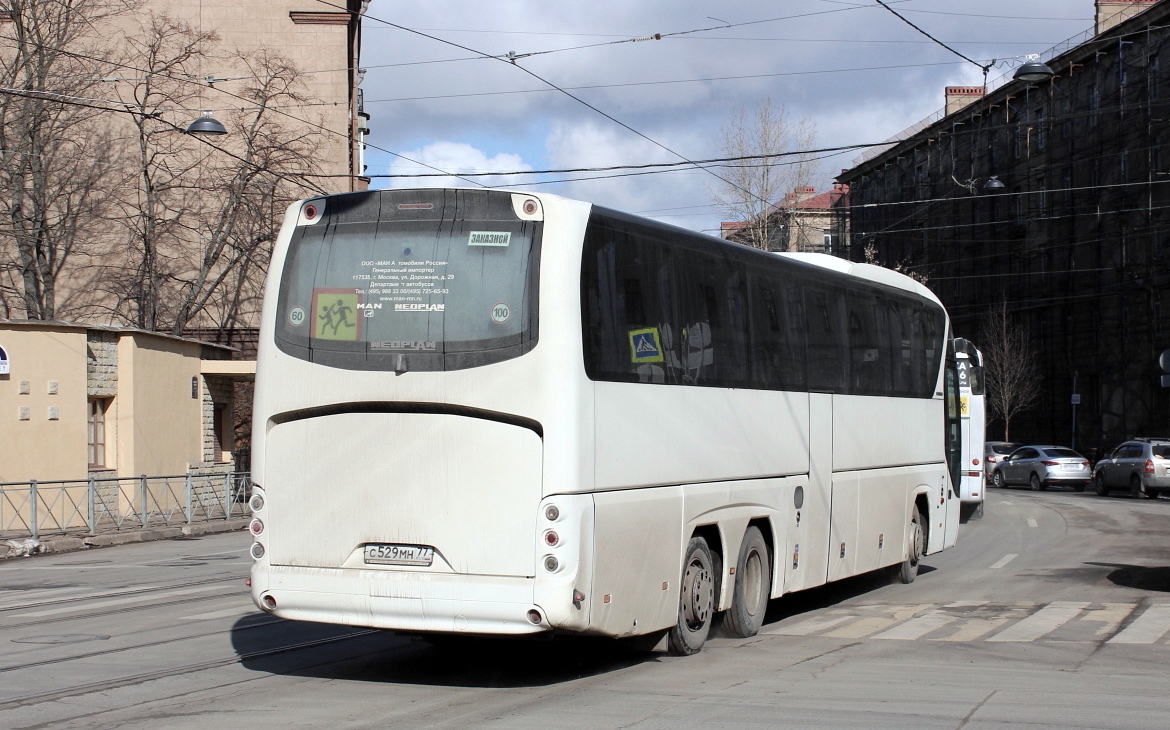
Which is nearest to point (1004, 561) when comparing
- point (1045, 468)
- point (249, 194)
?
point (249, 194)

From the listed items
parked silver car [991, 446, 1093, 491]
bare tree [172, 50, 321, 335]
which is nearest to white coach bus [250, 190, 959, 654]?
bare tree [172, 50, 321, 335]

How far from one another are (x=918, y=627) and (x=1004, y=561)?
7.03 m

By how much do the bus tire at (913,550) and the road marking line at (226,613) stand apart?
7.48 m

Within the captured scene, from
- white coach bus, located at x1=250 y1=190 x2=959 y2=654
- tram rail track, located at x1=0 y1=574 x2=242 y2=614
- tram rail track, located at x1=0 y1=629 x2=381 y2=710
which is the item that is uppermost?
white coach bus, located at x1=250 y1=190 x2=959 y2=654

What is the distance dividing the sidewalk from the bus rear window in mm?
14757

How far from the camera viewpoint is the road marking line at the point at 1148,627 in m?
11.2

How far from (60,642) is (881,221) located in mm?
64468

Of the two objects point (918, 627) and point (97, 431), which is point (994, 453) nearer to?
point (97, 431)

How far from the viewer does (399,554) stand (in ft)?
28.6

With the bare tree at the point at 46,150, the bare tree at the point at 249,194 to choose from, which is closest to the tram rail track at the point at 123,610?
the bare tree at the point at 46,150

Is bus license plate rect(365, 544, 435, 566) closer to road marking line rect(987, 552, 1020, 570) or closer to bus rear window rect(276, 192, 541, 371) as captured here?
bus rear window rect(276, 192, 541, 371)

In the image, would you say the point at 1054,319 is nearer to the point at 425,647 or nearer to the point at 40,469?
the point at 40,469

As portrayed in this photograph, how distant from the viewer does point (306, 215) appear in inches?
367

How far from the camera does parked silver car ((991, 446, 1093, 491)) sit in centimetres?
4456
